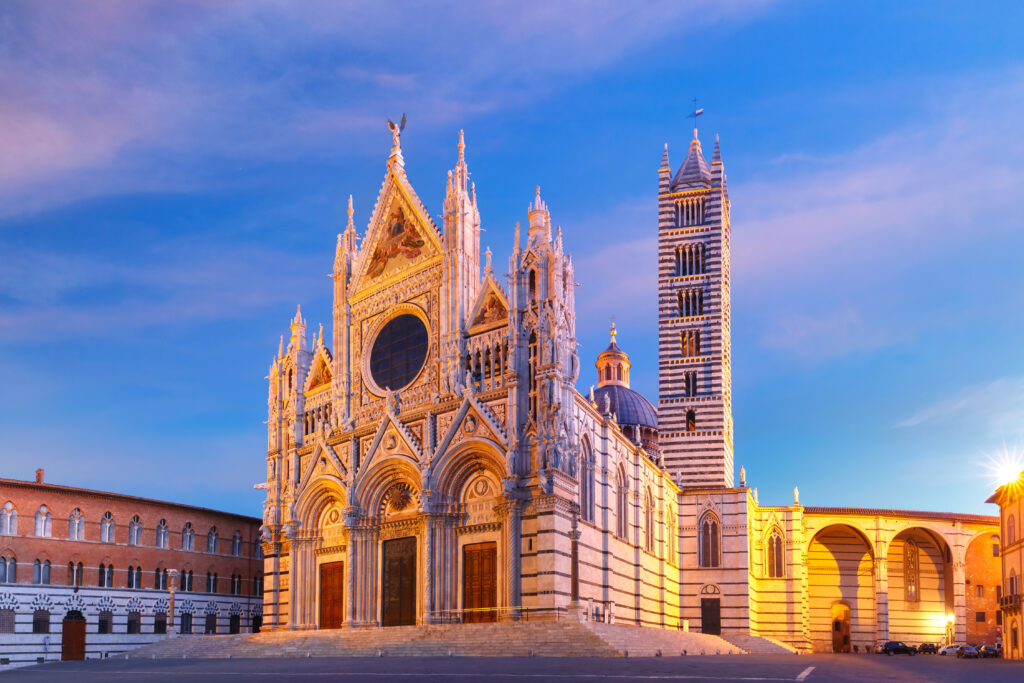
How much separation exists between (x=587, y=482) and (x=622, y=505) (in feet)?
17.4

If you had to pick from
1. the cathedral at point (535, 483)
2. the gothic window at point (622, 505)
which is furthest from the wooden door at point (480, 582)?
the gothic window at point (622, 505)

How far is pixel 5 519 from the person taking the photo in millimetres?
42625

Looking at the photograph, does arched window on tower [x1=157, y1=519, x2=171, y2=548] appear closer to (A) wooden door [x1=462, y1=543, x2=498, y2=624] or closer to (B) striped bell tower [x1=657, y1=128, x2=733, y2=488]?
(A) wooden door [x1=462, y1=543, x2=498, y2=624]

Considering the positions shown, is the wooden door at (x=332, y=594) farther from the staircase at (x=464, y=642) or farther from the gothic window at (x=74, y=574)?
the gothic window at (x=74, y=574)

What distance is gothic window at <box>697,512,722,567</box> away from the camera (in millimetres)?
50719

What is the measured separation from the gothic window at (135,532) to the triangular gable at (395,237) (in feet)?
50.4

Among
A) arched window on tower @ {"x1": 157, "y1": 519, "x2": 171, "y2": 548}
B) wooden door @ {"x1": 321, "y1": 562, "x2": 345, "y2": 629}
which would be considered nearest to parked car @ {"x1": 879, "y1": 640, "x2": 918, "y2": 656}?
wooden door @ {"x1": 321, "y1": 562, "x2": 345, "y2": 629}

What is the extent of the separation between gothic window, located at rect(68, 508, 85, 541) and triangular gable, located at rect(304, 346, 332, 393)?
11.4m

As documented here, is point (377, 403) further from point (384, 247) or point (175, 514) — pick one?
point (175, 514)

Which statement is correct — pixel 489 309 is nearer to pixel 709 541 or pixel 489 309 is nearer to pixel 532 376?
pixel 532 376

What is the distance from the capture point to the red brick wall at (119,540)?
1699 inches

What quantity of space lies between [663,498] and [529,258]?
17068 mm

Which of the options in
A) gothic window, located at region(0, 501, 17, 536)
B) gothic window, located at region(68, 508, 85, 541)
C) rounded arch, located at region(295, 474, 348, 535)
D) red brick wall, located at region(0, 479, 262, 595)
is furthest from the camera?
gothic window, located at region(68, 508, 85, 541)

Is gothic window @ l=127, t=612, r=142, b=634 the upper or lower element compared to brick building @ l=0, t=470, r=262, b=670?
lower
